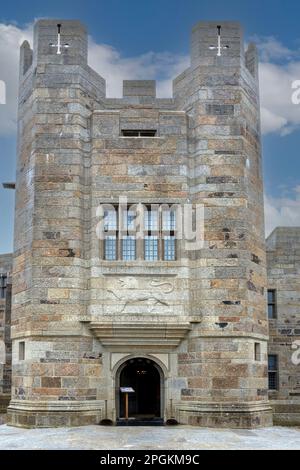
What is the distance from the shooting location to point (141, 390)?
62.8 feet

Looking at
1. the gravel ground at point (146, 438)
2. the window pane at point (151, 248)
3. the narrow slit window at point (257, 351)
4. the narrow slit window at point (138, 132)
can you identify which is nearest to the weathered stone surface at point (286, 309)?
the narrow slit window at point (257, 351)

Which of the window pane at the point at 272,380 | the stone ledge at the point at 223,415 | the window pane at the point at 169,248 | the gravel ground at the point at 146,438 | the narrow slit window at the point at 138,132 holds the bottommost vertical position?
the gravel ground at the point at 146,438

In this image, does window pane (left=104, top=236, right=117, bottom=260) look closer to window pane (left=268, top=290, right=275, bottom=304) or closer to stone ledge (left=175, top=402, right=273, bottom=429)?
stone ledge (left=175, top=402, right=273, bottom=429)

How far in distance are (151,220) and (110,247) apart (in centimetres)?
120

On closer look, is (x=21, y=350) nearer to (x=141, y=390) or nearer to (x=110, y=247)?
(x=110, y=247)

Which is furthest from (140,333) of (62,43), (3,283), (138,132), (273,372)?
(3,283)

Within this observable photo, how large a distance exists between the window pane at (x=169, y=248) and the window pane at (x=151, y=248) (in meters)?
0.22

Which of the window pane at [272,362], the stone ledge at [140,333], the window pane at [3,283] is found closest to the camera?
the stone ledge at [140,333]

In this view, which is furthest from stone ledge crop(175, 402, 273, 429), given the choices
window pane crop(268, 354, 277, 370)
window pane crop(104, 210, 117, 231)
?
window pane crop(268, 354, 277, 370)

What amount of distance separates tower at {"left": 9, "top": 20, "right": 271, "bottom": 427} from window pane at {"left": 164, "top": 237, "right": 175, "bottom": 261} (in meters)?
0.03

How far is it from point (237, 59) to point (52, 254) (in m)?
6.79

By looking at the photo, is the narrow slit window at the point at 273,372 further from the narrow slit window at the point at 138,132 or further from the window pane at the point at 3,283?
the window pane at the point at 3,283

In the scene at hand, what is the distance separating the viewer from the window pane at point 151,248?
1680 cm
